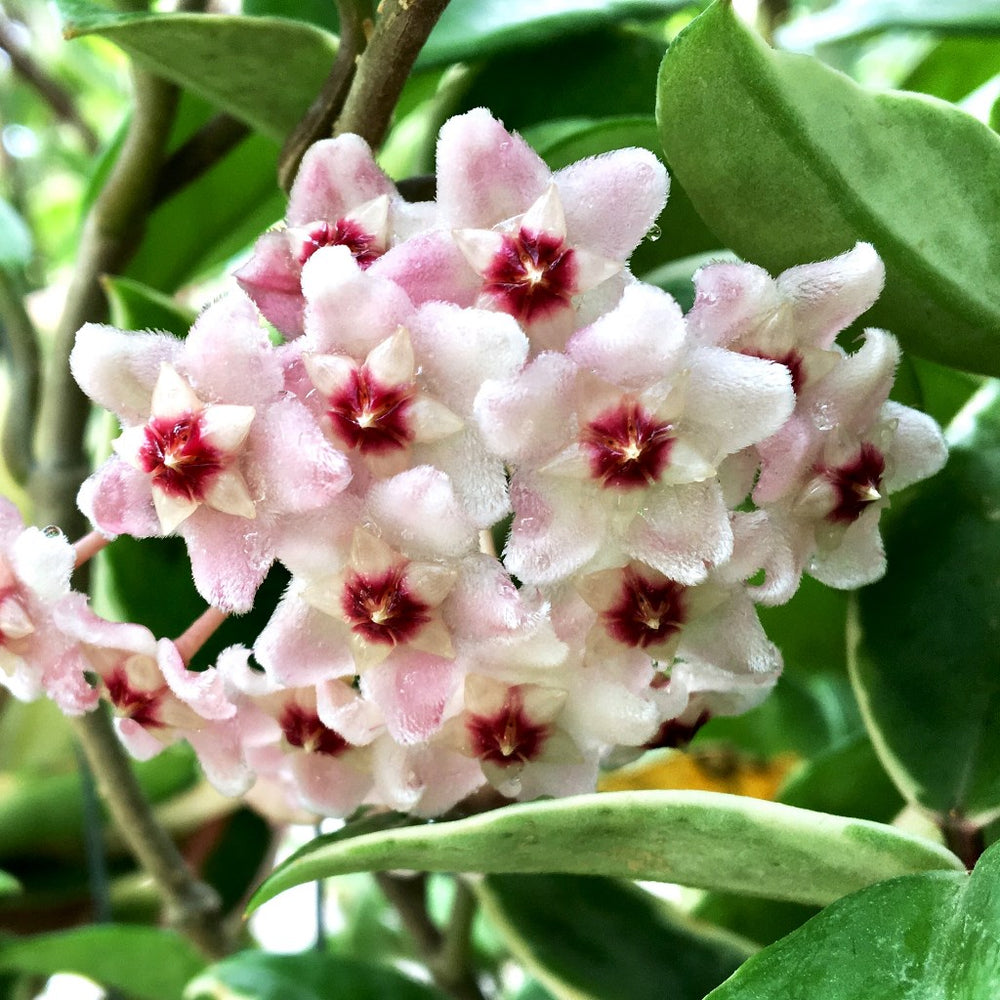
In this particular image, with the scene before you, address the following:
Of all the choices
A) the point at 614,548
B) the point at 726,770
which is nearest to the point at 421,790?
the point at 614,548

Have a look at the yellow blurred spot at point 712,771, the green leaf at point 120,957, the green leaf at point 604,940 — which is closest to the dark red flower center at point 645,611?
the green leaf at point 604,940

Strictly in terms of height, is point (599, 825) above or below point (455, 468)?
below

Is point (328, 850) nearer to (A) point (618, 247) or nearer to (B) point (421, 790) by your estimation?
(B) point (421, 790)

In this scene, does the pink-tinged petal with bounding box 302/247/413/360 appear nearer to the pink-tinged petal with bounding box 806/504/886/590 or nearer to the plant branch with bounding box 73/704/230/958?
the pink-tinged petal with bounding box 806/504/886/590

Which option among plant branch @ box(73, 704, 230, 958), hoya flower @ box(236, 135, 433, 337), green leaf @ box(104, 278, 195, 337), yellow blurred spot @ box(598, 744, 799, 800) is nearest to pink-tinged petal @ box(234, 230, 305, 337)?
hoya flower @ box(236, 135, 433, 337)

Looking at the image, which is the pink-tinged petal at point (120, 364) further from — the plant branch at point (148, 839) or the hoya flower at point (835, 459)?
the plant branch at point (148, 839)

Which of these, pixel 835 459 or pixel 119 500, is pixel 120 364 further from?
pixel 835 459
